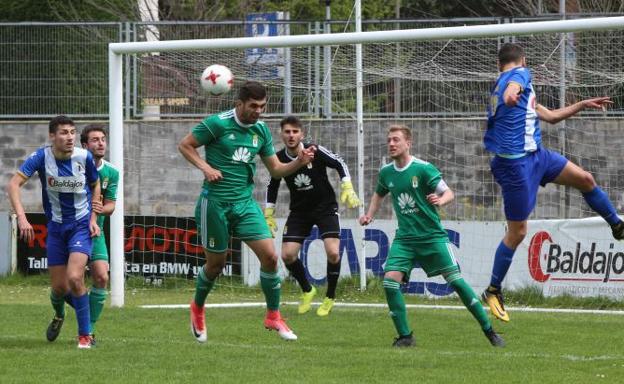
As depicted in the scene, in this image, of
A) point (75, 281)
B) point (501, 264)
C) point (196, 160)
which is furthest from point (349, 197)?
point (75, 281)

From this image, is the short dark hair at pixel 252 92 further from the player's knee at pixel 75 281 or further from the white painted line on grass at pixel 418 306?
the white painted line on grass at pixel 418 306

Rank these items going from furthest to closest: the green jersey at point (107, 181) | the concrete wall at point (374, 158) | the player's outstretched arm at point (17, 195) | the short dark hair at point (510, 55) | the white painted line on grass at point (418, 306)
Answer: the concrete wall at point (374, 158)
the white painted line on grass at point (418, 306)
the green jersey at point (107, 181)
the short dark hair at point (510, 55)
the player's outstretched arm at point (17, 195)

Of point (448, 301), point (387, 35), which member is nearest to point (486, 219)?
point (448, 301)

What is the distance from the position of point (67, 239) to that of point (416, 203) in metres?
3.10

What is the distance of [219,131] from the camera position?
36.2 ft

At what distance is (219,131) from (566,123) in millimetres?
8493

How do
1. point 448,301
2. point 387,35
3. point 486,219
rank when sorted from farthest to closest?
1. point 486,219
2. point 448,301
3. point 387,35

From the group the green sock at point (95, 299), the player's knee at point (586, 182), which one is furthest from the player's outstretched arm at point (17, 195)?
the player's knee at point (586, 182)

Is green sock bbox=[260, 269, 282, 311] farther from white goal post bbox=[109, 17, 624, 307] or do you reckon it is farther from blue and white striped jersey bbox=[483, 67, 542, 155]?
white goal post bbox=[109, 17, 624, 307]

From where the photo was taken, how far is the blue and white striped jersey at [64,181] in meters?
10.9

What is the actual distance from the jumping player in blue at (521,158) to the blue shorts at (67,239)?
3.73m

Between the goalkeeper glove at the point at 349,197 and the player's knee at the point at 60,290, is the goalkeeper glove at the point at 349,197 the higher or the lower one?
the higher one

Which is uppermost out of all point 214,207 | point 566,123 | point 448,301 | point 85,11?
point 85,11

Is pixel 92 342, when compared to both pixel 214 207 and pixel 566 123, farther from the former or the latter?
pixel 566 123
